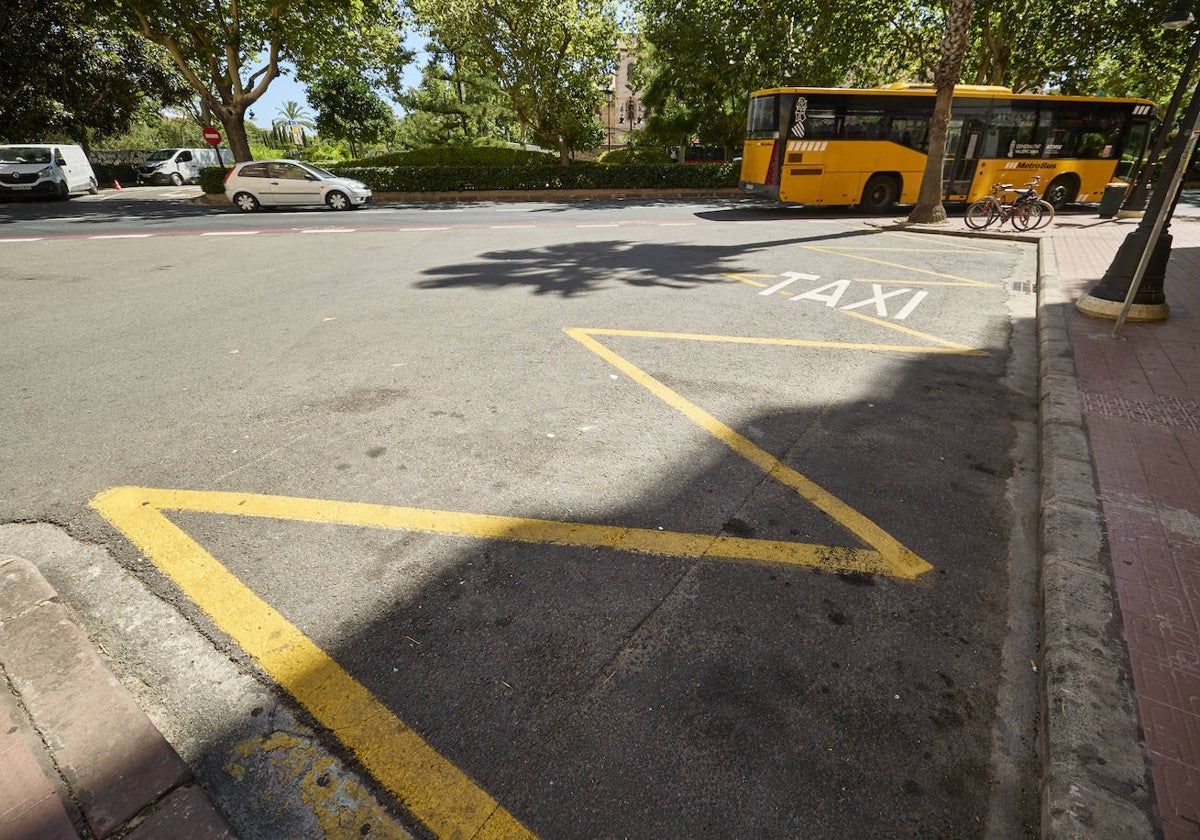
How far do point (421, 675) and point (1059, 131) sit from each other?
21.2 meters

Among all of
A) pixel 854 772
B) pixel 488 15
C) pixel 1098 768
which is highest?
pixel 488 15

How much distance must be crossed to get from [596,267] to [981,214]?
9530mm

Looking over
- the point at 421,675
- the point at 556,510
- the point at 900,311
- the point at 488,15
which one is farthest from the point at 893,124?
the point at 421,675

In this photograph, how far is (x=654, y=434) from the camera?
4004 millimetres

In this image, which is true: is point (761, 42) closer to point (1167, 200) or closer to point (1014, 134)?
point (1014, 134)

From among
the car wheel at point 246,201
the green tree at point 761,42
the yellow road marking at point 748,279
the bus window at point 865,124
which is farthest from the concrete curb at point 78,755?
the green tree at point 761,42

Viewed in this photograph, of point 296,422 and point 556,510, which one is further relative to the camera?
point 296,422

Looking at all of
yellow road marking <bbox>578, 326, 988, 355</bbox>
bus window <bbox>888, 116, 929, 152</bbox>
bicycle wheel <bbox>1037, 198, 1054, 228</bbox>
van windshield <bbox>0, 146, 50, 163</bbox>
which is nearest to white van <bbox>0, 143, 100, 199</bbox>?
van windshield <bbox>0, 146, 50, 163</bbox>

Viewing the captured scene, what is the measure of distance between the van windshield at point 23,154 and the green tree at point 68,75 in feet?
23.0

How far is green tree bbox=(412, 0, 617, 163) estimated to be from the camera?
21328 mm

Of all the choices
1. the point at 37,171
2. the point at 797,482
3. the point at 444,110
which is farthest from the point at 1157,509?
the point at 444,110

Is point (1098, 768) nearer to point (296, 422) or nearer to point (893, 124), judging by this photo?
point (296, 422)

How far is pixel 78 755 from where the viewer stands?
189cm

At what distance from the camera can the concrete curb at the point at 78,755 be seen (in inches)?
67.3
